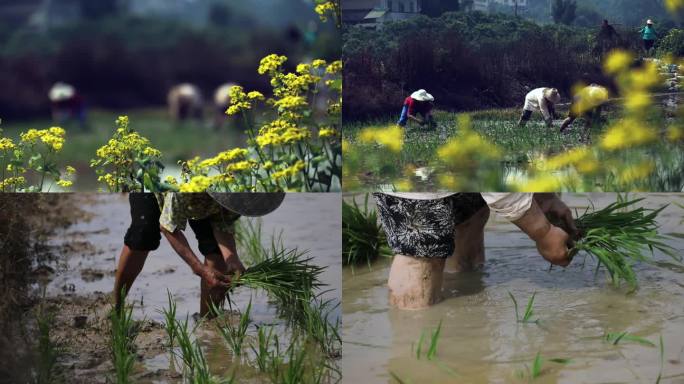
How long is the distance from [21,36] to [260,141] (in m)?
1.17

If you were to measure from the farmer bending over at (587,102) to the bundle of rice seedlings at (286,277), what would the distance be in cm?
132

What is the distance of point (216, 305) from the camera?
5230 mm

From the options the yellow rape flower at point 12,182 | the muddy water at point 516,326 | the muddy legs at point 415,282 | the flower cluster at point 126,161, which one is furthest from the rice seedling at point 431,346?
the yellow rape flower at point 12,182

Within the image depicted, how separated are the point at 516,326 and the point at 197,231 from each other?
1508 mm

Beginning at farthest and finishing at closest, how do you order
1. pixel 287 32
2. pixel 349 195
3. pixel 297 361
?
pixel 349 195 < pixel 287 32 < pixel 297 361

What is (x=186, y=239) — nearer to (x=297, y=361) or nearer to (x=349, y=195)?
(x=297, y=361)

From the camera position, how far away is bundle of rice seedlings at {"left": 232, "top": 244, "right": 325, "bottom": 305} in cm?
512

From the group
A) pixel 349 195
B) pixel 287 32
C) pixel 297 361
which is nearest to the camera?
pixel 297 361

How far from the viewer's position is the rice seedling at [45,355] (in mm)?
4961

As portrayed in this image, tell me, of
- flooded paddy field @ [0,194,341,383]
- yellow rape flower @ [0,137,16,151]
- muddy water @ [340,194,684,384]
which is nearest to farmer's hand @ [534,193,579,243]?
muddy water @ [340,194,684,384]

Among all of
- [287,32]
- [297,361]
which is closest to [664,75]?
[287,32]

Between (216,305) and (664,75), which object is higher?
(664,75)

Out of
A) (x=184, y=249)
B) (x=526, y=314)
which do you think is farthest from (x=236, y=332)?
(x=526, y=314)

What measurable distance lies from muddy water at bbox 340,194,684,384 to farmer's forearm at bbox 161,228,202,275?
730 millimetres
